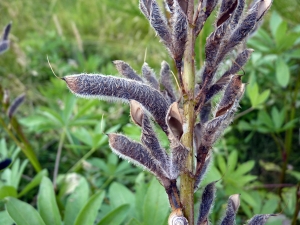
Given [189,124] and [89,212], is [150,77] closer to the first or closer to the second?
[189,124]

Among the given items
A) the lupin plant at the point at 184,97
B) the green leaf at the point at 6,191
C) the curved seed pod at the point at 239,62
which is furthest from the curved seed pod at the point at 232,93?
the green leaf at the point at 6,191

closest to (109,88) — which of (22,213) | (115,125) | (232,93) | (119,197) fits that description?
(232,93)

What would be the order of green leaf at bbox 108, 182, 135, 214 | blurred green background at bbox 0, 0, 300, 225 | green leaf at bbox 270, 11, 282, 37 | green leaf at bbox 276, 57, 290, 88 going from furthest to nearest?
green leaf at bbox 270, 11, 282, 37 → green leaf at bbox 276, 57, 290, 88 → blurred green background at bbox 0, 0, 300, 225 → green leaf at bbox 108, 182, 135, 214

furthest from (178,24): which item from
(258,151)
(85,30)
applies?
(85,30)

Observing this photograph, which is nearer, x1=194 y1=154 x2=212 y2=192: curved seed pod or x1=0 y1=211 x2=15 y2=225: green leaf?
x1=194 y1=154 x2=212 y2=192: curved seed pod

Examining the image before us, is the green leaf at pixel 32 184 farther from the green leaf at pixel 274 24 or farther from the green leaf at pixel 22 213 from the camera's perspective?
the green leaf at pixel 274 24

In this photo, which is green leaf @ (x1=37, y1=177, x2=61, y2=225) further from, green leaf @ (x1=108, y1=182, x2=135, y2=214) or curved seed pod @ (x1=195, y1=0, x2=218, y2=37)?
curved seed pod @ (x1=195, y1=0, x2=218, y2=37)

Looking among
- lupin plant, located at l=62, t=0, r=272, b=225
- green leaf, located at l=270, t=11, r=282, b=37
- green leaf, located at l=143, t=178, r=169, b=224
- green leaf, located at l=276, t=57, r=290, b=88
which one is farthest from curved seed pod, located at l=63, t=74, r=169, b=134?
green leaf, located at l=270, t=11, r=282, b=37
